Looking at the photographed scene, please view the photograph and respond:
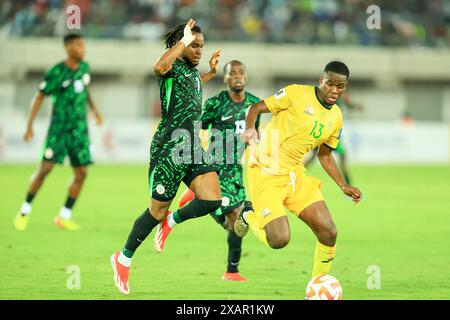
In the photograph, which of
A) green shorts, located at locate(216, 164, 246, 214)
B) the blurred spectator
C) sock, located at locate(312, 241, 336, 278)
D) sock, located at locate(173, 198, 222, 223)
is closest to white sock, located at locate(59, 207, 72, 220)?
green shorts, located at locate(216, 164, 246, 214)

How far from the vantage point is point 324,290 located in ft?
26.9

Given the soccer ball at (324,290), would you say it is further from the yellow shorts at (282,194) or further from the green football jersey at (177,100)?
the green football jersey at (177,100)

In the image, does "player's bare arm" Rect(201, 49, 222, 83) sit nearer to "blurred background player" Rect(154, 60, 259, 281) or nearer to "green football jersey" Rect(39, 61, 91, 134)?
"blurred background player" Rect(154, 60, 259, 281)

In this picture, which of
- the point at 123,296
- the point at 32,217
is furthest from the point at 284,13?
the point at 123,296

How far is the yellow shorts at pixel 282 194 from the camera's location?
8.80 metres

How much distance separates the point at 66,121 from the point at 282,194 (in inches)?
219

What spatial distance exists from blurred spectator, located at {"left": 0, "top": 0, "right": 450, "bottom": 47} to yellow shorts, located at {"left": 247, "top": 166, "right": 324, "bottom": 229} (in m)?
25.3

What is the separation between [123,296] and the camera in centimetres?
866

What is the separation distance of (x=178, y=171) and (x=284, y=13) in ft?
91.2

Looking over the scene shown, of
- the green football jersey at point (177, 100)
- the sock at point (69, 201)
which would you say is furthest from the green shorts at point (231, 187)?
the sock at point (69, 201)

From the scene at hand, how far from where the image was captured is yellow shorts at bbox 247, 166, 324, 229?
880 cm

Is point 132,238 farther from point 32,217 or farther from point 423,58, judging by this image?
point 423,58

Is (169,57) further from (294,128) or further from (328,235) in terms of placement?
(328,235)

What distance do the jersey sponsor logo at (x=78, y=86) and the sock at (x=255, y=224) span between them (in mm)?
5110
